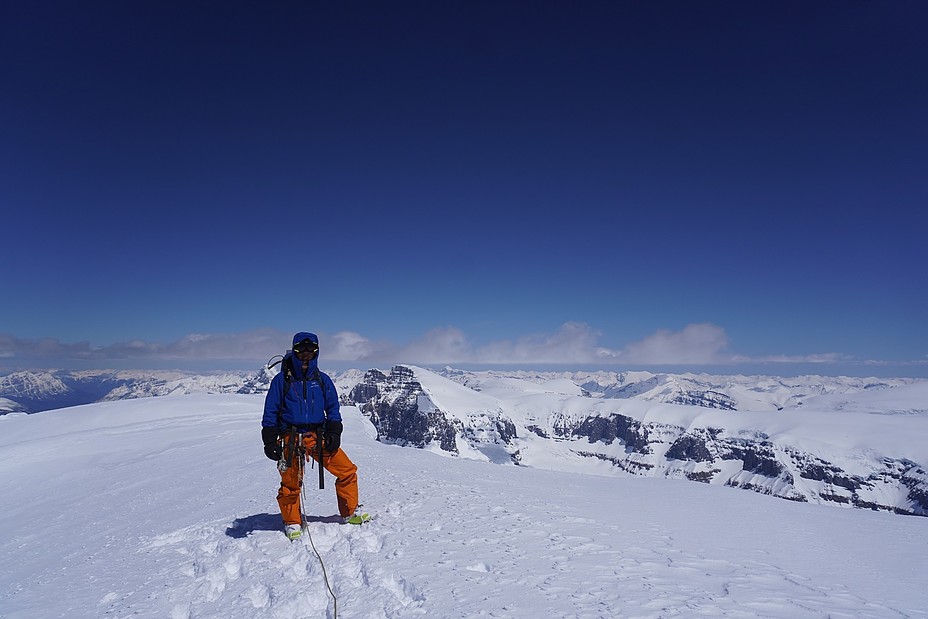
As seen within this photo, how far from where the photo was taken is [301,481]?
823cm

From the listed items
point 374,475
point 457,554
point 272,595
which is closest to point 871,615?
point 457,554

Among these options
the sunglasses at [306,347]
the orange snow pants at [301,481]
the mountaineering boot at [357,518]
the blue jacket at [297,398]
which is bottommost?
the mountaineering boot at [357,518]

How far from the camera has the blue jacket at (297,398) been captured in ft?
26.8

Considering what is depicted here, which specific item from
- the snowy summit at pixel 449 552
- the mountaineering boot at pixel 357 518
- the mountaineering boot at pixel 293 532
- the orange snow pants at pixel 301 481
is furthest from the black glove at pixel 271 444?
the mountaineering boot at pixel 357 518

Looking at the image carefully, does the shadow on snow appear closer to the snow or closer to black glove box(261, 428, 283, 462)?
the snow

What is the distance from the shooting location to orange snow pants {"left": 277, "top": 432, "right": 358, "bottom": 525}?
8148 millimetres

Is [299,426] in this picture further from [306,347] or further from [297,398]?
[306,347]

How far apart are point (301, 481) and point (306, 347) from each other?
8.13 feet

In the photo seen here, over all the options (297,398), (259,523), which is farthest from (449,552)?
(259,523)

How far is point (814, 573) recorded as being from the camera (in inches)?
272

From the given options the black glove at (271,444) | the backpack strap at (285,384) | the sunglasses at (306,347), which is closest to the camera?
the black glove at (271,444)

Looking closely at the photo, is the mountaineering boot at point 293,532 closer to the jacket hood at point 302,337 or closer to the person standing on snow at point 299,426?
the person standing on snow at point 299,426

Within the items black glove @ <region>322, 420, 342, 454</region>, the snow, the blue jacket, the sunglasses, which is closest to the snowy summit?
the snow

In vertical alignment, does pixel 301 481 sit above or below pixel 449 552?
above
